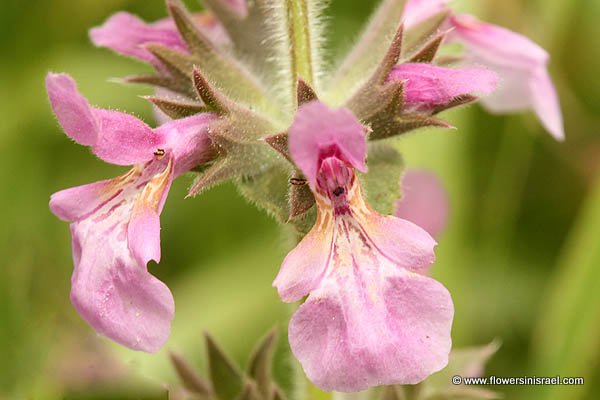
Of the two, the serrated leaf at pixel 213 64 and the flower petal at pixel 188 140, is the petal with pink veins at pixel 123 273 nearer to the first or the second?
the flower petal at pixel 188 140

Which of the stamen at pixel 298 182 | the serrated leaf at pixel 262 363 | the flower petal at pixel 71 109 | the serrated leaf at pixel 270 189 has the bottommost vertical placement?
the serrated leaf at pixel 262 363

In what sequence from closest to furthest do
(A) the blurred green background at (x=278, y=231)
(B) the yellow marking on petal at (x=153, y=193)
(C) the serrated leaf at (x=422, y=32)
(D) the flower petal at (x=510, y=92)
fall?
(B) the yellow marking on petal at (x=153, y=193) → (C) the serrated leaf at (x=422, y=32) → (D) the flower petal at (x=510, y=92) → (A) the blurred green background at (x=278, y=231)

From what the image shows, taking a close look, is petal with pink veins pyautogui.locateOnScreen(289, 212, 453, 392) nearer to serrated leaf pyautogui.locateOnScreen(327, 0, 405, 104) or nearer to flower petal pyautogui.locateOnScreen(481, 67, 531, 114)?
serrated leaf pyautogui.locateOnScreen(327, 0, 405, 104)

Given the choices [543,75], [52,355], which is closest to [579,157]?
[543,75]

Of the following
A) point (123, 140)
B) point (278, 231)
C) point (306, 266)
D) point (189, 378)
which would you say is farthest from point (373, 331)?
point (278, 231)

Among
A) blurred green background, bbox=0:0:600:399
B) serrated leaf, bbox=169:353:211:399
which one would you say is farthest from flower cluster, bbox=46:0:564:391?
blurred green background, bbox=0:0:600:399

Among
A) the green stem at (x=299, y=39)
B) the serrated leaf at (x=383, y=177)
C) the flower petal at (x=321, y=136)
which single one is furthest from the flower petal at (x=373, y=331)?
the green stem at (x=299, y=39)

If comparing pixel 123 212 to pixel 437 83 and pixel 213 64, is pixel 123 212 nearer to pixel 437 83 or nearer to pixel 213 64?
pixel 213 64
